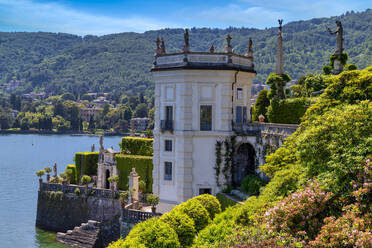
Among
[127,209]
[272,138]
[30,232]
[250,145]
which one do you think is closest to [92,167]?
[30,232]

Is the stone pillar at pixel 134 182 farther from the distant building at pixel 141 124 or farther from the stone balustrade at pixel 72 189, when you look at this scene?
the distant building at pixel 141 124

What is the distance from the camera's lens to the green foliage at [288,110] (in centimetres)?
3231

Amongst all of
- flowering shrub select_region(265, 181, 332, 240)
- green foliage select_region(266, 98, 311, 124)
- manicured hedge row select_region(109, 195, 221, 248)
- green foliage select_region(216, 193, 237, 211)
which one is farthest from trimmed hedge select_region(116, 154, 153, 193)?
flowering shrub select_region(265, 181, 332, 240)

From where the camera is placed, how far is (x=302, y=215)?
16.6m

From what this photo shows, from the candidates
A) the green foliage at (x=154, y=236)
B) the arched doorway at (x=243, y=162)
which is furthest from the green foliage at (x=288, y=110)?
the green foliage at (x=154, y=236)

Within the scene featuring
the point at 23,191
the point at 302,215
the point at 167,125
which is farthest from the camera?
the point at 23,191

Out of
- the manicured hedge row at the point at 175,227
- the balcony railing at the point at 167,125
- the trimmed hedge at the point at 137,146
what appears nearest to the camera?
the manicured hedge row at the point at 175,227

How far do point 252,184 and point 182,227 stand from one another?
397 inches

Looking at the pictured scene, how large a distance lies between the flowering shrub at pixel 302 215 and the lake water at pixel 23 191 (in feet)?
92.5

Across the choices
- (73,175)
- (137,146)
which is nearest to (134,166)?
(137,146)

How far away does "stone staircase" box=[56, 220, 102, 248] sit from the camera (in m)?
39.2

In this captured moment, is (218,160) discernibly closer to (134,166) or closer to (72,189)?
(134,166)

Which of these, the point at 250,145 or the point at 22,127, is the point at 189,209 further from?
the point at 22,127

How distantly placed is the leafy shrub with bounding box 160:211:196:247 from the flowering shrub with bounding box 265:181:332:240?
18.8ft
